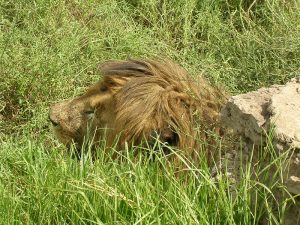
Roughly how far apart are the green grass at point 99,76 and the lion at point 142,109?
0.21m

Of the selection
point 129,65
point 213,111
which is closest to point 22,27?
point 129,65

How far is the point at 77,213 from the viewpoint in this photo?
2.94 metres

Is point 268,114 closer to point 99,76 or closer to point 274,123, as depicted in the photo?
point 274,123

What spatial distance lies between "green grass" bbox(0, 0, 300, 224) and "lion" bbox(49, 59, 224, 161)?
0.70 ft

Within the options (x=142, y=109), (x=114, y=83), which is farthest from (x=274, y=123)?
(x=114, y=83)

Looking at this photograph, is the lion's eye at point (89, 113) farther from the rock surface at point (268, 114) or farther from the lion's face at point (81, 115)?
the rock surface at point (268, 114)

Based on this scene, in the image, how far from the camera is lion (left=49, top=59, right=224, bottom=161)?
386 centimetres

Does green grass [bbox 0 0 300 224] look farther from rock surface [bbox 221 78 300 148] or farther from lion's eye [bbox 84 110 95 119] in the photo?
lion's eye [bbox 84 110 95 119]

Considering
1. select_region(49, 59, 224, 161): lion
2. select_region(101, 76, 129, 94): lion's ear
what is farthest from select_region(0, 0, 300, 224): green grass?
select_region(101, 76, 129, 94): lion's ear

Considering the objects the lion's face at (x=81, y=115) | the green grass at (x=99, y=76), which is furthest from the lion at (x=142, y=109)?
the green grass at (x=99, y=76)

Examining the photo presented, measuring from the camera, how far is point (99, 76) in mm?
5172

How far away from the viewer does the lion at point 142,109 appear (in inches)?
152

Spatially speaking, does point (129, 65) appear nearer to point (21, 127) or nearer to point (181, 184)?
point (21, 127)

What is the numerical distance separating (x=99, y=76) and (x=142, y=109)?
1.23 meters
